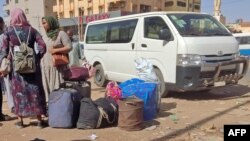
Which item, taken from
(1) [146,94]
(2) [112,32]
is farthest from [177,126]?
(2) [112,32]

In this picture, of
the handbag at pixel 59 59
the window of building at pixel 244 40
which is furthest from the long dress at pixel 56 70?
the window of building at pixel 244 40

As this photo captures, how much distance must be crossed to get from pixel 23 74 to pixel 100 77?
203 inches

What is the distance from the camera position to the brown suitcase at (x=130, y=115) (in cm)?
555

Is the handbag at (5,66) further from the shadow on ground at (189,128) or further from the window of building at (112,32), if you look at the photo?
the window of building at (112,32)

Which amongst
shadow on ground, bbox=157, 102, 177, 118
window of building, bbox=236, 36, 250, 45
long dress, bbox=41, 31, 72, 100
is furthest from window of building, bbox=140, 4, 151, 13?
long dress, bbox=41, 31, 72, 100

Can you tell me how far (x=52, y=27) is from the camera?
20.2ft

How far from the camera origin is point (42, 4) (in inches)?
352

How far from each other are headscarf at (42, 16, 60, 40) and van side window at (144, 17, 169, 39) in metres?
2.73

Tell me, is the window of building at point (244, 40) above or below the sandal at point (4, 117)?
above

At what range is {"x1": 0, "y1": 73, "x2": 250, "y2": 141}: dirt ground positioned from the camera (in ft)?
17.3

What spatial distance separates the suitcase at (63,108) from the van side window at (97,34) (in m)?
4.75

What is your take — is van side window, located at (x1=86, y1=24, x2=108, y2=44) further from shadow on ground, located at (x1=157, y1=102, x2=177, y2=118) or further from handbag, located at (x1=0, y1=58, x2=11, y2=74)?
handbag, located at (x1=0, y1=58, x2=11, y2=74)

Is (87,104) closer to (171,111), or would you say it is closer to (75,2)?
(171,111)

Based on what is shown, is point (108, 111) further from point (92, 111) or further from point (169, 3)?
point (169, 3)
